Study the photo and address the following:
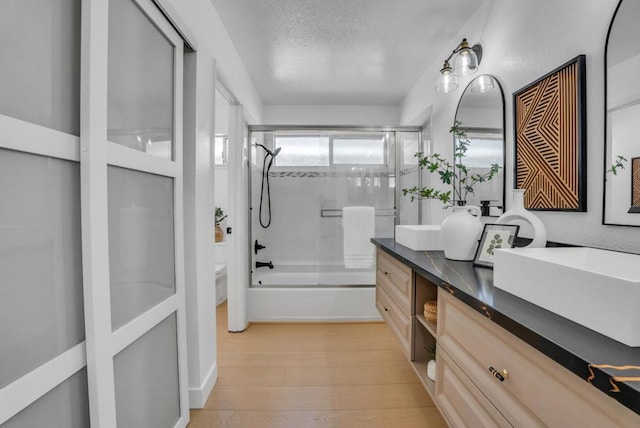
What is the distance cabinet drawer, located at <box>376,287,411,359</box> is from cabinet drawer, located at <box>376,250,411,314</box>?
0.14 ft

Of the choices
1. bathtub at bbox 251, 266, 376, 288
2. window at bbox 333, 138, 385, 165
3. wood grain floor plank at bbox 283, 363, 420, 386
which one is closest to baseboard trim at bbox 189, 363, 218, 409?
wood grain floor plank at bbox 283, 363, 420, 386

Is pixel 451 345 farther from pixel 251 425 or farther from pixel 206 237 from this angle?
pixel 206 237

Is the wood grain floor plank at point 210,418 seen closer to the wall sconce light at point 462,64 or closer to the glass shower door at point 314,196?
the glass shower door at point 314,196

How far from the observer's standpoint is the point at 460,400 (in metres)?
1.02

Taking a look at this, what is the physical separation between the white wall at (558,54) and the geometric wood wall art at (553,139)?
0.03 metres

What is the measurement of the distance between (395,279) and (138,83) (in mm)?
1544

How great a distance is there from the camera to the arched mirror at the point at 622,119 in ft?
3.21

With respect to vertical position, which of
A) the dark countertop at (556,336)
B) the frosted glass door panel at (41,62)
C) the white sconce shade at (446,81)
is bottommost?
the dark countertop at (556,336)

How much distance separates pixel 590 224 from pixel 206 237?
1834 millimetres

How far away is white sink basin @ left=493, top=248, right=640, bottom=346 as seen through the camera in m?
0.57

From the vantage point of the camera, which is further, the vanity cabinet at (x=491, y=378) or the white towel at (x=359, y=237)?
the white towel at (x=359, y=237)

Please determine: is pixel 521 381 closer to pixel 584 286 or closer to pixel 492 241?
pixel 584 286

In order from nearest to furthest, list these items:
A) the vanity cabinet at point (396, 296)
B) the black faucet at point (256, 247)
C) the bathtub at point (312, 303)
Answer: the vanity cabinet at point (396, 296)
the bathtub at point (312, 303)
the black faucet at point (256, 247)

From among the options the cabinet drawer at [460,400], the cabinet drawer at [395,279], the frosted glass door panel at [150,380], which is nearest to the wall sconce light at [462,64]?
the cabinet drawer at [395,279]
